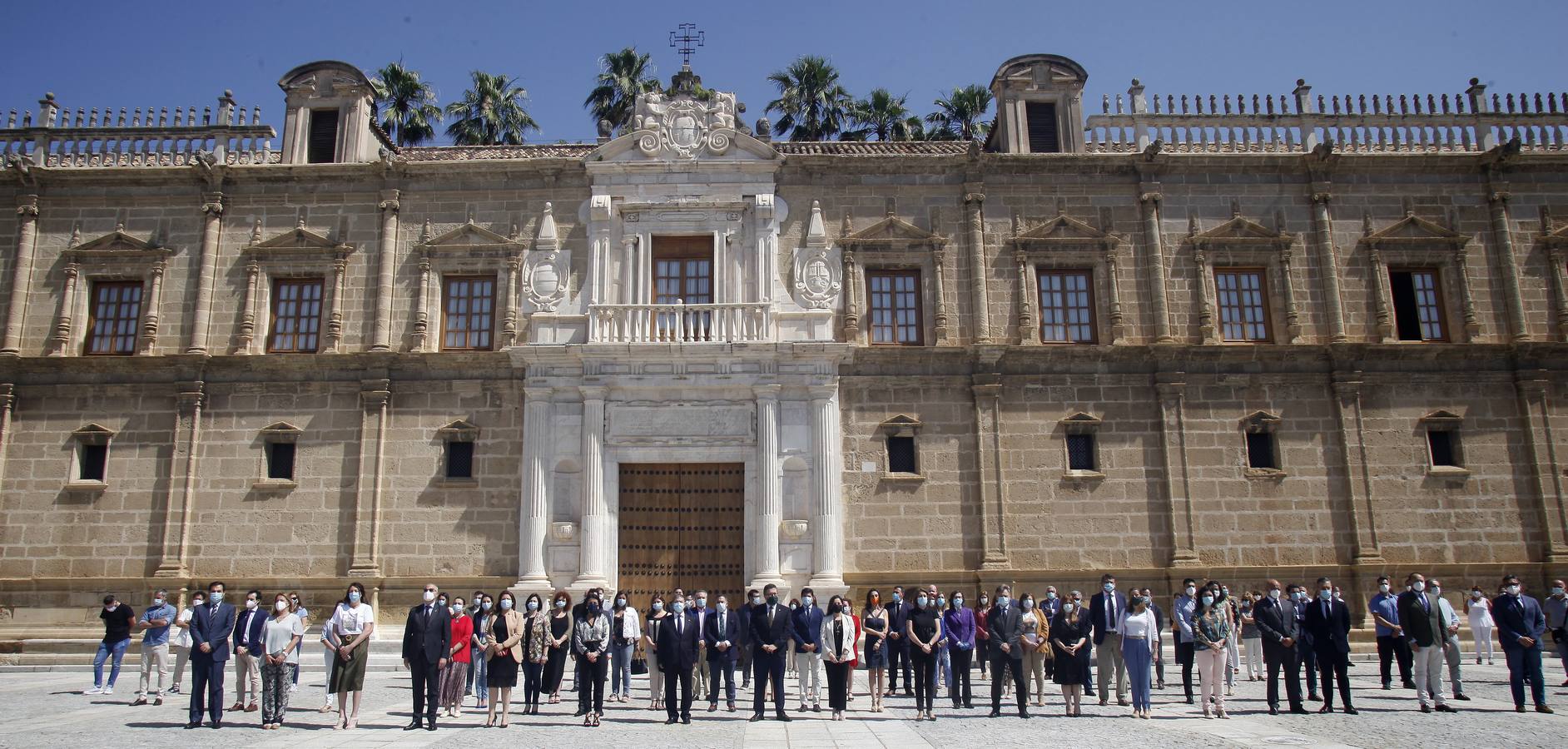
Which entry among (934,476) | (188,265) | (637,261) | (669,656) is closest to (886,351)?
(934,476)

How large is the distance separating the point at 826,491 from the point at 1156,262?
780 cm

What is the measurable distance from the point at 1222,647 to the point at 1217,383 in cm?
939

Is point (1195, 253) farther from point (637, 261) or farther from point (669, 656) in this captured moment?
point (669, 656)

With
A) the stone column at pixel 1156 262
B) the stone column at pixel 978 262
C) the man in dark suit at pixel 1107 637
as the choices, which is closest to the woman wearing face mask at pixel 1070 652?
the man in dark suit at pixel 1107 637

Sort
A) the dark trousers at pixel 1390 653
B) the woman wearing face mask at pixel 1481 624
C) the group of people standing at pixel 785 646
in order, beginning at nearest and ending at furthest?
the group of people standing at pixel 785 646 → the dark trousers at pixel 1390 653 → the woman wearing face mask at pixel 1481 624

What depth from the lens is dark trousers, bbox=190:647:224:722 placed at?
11414 mm

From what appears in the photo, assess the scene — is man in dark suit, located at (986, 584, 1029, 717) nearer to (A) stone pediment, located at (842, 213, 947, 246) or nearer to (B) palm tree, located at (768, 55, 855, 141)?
(A) stone pediment, located at (842, 213, 947, 246)

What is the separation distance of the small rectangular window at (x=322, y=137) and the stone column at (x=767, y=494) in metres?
10.3

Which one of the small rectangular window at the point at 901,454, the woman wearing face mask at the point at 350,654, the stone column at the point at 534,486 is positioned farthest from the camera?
the small rectangular window at the point at 901,454

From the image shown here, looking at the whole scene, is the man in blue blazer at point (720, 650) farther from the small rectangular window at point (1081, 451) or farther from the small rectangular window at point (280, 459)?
the small rectangular window at point (280, 459)

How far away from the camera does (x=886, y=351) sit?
19922 millimetres

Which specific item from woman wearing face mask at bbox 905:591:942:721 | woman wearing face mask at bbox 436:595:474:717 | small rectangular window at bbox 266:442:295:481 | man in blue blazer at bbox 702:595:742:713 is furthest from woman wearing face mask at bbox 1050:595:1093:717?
small rectangular window at bbox 266:442:295:481

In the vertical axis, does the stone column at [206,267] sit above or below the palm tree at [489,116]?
below

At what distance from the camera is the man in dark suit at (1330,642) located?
11.9 metres
